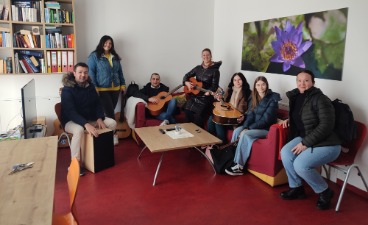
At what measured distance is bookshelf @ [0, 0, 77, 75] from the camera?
393 cm

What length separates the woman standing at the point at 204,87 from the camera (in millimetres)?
4324

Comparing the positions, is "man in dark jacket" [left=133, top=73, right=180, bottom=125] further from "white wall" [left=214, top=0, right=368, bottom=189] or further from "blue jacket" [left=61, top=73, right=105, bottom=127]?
"white wall" [left=214, top=0, right=368, bottom=189]

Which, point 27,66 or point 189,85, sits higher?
point 27,66

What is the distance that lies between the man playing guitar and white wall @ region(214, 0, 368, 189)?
1.19 m

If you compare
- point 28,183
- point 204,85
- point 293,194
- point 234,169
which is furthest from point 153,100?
point 28,183

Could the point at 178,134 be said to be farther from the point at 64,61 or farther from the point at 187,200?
the point at 64,61

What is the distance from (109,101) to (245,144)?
216 centimetres

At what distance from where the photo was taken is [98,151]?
3490 mm

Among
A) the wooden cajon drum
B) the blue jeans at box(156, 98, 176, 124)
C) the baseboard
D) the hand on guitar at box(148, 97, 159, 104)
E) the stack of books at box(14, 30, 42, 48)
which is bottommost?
the baseboard

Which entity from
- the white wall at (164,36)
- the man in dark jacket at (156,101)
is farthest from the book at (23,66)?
the man in dark jacket at (156,101)

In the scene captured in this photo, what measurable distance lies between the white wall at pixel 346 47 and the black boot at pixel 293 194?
0.60 m

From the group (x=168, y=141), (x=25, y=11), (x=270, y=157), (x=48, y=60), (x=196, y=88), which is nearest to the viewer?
(x=270, y=157)

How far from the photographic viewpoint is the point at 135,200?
9.40 feet

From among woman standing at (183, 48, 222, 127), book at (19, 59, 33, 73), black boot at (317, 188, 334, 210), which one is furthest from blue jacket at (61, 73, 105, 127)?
→ black boot at (317, 188, 334, 210)
